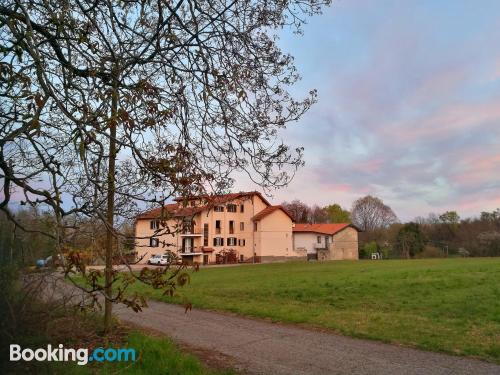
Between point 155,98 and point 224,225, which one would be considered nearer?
point 155,98

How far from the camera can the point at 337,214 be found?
101 metres

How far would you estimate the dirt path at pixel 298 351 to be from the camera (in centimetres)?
717

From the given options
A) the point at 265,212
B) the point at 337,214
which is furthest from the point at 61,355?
the point at 337,214

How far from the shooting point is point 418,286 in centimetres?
1878

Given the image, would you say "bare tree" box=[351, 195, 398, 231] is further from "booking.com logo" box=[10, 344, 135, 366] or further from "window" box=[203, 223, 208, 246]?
"booking.com logo" box=[10, 344, 135, 366]

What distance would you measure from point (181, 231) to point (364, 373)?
4.13m

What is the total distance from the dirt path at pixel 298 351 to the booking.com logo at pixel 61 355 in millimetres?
2143

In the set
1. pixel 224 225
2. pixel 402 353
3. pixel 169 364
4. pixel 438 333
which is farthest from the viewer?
pixel 224 225

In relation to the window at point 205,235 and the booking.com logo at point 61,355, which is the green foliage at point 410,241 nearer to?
the window at point 205,235

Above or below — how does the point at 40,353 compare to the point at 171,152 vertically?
below

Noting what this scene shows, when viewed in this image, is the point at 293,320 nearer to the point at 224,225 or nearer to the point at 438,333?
the point at 438,333

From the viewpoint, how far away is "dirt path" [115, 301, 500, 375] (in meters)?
7.17

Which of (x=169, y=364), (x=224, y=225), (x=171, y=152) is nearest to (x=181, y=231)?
(x=171, y=152)

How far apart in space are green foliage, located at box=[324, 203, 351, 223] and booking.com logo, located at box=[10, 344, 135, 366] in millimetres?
96448
